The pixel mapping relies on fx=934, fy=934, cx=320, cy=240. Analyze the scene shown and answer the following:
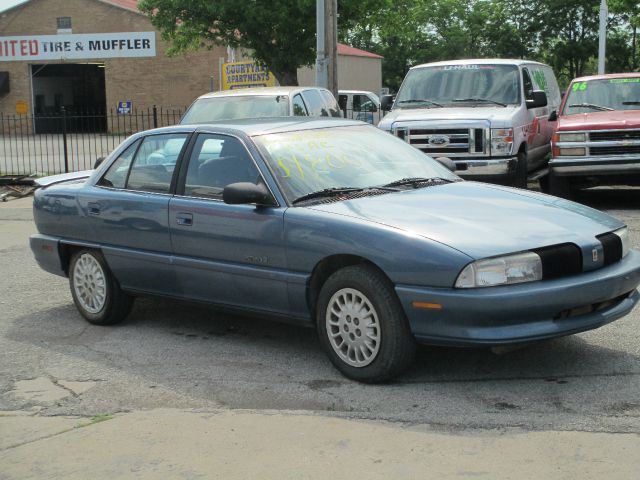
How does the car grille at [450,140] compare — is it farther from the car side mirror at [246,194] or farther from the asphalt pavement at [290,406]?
the car side mirror at [246,194]

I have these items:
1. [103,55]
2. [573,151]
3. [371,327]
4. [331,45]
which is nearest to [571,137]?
[573,151]

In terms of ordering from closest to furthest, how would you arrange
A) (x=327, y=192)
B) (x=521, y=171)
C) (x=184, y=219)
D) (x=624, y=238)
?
(x=624, y=238) → (x=327, y=192) → (x=184, y=219) → (x=521, y=171)

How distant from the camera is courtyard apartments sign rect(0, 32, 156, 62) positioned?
44.5m

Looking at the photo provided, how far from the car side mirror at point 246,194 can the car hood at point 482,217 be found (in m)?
0.35

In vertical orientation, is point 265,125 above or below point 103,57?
below

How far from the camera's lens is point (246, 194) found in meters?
5.65

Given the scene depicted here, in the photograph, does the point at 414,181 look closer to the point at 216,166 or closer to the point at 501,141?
the point at 216,166

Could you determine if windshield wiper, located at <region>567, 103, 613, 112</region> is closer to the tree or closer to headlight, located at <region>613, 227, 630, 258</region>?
headlight, located at <region>613, 227, 630, 258</region>

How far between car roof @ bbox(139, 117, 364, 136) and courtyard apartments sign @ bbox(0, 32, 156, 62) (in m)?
39.0

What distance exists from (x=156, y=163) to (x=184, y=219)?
2.25 ft

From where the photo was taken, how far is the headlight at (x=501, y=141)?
1247 centimetres

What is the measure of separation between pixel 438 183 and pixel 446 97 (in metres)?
7.57

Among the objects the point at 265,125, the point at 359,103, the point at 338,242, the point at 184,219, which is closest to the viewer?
the point at 338,242

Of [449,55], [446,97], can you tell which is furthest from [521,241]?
[449,55]
